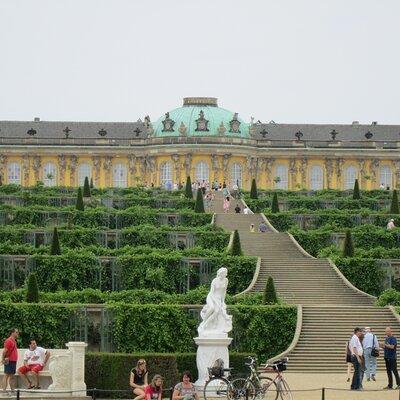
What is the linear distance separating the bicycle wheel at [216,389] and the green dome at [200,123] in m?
57.6

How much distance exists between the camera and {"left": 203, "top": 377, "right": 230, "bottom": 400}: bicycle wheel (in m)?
28.8

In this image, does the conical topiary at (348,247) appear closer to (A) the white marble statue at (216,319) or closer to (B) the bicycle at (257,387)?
(A) the white marble statue at (216,319)

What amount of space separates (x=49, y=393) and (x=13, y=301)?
36.0 feet

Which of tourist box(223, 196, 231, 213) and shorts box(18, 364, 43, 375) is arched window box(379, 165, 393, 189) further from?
shorts box(18, 364, 43, 375)

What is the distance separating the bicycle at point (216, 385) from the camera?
28797mm

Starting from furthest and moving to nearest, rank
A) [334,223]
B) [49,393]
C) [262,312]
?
1. [334,223]
2. [262,312]
3. [49,393]

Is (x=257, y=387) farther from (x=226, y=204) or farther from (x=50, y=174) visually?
(x=50, y=174)

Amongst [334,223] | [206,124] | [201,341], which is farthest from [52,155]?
[201,341]

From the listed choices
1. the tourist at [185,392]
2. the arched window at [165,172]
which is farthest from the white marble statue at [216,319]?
the arched window at [165,172]

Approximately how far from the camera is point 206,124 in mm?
87562

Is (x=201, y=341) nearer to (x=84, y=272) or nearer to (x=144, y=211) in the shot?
(x=84, y=272)

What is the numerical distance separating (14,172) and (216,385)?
60.4m

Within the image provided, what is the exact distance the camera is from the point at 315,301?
41.8 meters

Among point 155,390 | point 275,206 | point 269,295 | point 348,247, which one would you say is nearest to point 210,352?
point 155,390
